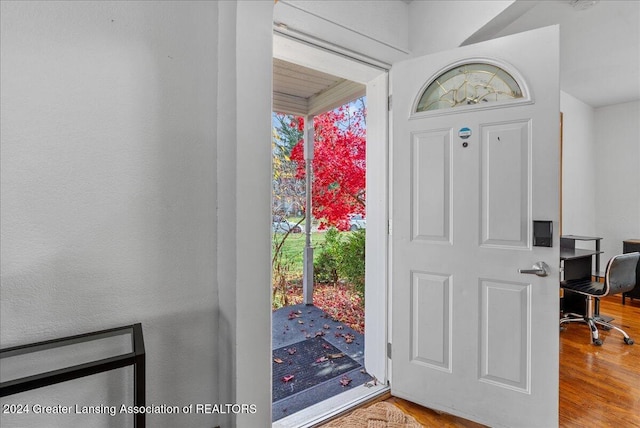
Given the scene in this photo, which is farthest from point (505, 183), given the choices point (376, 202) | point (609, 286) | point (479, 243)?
point (609, 286)

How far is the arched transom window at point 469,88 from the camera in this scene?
65.7 inches

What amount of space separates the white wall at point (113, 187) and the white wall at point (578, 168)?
16.0 feet

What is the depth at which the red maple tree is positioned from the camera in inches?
152

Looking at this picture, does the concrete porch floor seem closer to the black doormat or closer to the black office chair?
the black doormat

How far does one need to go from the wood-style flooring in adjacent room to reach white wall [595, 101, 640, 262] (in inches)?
79.7

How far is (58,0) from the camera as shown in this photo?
1.04m

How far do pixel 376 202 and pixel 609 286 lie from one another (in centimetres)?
257

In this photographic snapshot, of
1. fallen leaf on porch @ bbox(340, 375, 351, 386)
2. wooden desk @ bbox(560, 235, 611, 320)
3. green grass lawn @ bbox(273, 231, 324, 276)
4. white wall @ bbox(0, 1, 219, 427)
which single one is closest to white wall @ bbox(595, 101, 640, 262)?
wooden desk @ bbox(560, 235, 611, 320)

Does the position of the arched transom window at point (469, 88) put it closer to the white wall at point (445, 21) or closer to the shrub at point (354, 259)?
the white wall at point (445, 21)

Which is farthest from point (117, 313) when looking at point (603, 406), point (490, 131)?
point (603, 406)

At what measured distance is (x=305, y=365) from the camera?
258 centimetres

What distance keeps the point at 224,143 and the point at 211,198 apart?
24 cm

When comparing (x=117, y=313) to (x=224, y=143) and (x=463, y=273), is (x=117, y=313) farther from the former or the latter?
(x=463, y=273)

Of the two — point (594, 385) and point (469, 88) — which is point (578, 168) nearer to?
point (594, 385)
